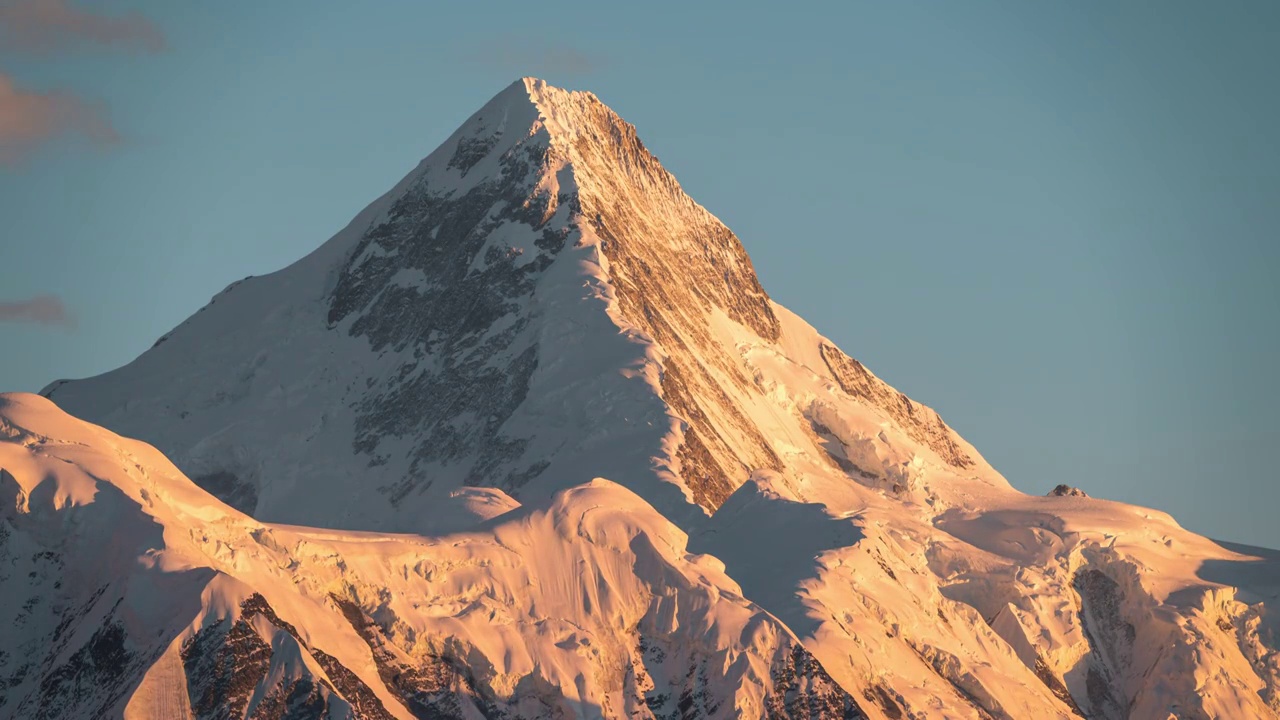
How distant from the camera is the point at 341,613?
92.4 metres

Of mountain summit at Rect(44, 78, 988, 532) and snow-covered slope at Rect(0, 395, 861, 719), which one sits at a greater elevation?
mountain summit at Rect(44, 78, 988, 532)

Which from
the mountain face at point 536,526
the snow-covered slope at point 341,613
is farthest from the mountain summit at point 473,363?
the snow-covered slope at point 341,613

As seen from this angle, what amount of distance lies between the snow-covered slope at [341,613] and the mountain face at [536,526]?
0.51ft

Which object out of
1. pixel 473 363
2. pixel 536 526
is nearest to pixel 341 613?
pixel 536 526

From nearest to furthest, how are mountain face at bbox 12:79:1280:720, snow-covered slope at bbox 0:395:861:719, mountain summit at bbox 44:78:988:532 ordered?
1. snow-covered slope at bbox 0:395:861:719
2. mountain face at bbox 12:79:1280:720
3. mountain summit at bbox 44:78:988:532

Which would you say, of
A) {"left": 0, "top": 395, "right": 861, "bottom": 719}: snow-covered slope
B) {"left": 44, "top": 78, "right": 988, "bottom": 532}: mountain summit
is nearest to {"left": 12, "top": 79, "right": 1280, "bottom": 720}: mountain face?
{"left": 0, "top": 395, "right": 861, "bottom": 719}: snow-covered slope

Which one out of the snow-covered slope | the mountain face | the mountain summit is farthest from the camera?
the mountain summit

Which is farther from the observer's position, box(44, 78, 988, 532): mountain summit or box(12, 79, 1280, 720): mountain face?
box(44, 78, 988, 532): mountain summit

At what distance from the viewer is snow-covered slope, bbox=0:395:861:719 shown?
3287 inches

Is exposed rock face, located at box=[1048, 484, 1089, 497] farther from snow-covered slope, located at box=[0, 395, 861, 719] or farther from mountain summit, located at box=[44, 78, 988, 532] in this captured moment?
snow-covered slope, located at box=[0, 395, 861, 719]

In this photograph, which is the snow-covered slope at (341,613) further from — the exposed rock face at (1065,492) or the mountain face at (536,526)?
the exposed rock face at (1065,492)

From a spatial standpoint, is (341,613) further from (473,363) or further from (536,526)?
(473,363)

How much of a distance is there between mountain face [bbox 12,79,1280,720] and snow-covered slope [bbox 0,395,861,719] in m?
0.15

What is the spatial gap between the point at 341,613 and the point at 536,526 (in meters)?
13.3
